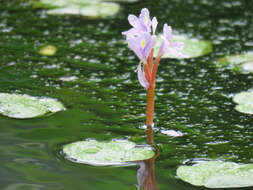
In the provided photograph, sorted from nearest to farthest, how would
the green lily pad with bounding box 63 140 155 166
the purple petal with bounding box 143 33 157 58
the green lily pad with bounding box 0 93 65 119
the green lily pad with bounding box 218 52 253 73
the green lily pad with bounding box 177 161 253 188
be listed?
the green lily pad with bounding box 177 161 253 188, the green lily pad with bounding box 63 140 155 166, the purple petal with bounding box 143 33 157 58, the green lily pad with bounding box 0 93 65 119, the green lily pad with bounding box 218 52 253 73

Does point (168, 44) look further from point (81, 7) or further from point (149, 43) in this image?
point (81, 7)

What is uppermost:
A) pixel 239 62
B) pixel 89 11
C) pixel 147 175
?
pixel 89 11

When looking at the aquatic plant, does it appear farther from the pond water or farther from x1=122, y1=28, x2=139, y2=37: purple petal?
the pond water

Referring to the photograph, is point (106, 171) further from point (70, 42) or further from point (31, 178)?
point (70, 42)

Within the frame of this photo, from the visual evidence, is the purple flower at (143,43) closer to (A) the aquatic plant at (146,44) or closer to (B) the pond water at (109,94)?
(A) the aquatic plant at (146,44)

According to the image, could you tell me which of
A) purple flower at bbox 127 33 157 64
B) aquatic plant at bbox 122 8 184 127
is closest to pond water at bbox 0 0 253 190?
aquatic plant at bbox 122 8 184 127

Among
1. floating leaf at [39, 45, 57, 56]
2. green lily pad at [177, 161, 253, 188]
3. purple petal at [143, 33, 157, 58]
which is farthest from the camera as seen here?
floating leaf at [39, 45, 57, 56]

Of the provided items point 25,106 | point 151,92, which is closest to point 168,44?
point 151,92
